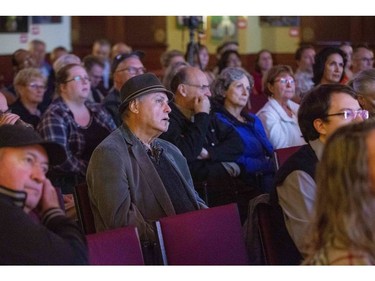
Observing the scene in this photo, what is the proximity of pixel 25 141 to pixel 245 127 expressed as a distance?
280cm

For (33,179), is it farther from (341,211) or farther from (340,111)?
(340,111)

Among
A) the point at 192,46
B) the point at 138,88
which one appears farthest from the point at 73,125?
the point at 192,46

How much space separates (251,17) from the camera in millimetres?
12883

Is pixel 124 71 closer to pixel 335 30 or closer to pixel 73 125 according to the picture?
pixel 73 125

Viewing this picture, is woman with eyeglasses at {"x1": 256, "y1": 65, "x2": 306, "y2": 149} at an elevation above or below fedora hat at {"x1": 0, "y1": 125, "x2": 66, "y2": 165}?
below

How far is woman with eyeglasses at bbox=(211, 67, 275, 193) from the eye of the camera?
473cm

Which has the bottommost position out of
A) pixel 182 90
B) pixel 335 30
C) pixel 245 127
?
pixel 245 127

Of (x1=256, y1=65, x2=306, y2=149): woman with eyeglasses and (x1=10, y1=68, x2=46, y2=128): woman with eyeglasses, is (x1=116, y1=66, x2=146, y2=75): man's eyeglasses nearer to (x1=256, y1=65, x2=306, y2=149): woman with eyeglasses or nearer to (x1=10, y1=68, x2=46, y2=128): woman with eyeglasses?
(x1=10, y1=68, x2=46, y2=128): woman with eyeglasses

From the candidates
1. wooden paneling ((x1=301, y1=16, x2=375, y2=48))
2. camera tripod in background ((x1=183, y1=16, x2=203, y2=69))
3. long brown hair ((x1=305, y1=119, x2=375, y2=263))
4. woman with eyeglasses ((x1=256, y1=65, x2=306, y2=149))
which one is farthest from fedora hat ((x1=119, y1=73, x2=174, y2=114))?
wooden paneling ((x1=301, y1=16, x2=375, y2=48))

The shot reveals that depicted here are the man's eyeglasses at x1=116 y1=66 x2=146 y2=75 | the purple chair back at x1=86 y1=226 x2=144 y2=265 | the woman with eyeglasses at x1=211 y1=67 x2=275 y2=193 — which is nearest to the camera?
the purple chair back at x1=86 y1=226 x2=144 y2=265

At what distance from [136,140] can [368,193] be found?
1546 millimetres

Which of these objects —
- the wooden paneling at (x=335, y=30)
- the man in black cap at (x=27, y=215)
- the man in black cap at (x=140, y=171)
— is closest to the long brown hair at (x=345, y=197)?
the man in black cap at (x=27, y=215)

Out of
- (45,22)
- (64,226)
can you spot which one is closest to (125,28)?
(45,22)

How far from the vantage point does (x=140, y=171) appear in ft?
11.0
